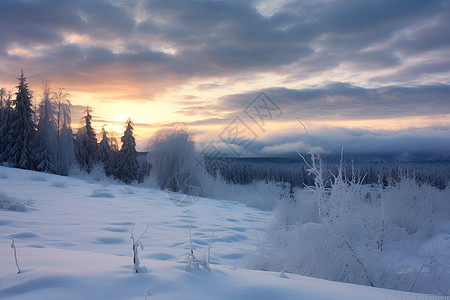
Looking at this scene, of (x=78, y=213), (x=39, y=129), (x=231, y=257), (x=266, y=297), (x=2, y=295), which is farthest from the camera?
(x=39, y=129)

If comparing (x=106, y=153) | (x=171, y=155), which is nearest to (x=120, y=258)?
(x=171, y=155)

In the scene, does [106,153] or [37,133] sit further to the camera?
[106,153]

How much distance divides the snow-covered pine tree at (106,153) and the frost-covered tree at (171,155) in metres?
18.8

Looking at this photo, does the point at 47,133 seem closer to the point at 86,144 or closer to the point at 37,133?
the point at 37,133

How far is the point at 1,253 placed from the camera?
2381 mm

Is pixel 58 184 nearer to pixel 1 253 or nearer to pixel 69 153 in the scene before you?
pixel 1 253

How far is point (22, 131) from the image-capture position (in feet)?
81.8

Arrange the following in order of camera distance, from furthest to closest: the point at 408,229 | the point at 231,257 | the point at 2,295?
1. the point at 408,229
2. the point at 231,257
3. the point at 2,295

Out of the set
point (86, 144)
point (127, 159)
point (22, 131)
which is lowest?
point (127, 159)

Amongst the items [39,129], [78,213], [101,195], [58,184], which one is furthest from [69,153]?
[78,213]

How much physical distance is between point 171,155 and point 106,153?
69.5ft

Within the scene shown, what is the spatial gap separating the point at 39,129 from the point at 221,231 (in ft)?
80.6

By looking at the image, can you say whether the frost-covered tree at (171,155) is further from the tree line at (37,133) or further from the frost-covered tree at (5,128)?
the frost-covered tree at (5,128)

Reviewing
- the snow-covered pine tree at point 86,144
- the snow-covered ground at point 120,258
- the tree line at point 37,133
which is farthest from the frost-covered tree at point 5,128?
the snow-covered ground at point 120,258
